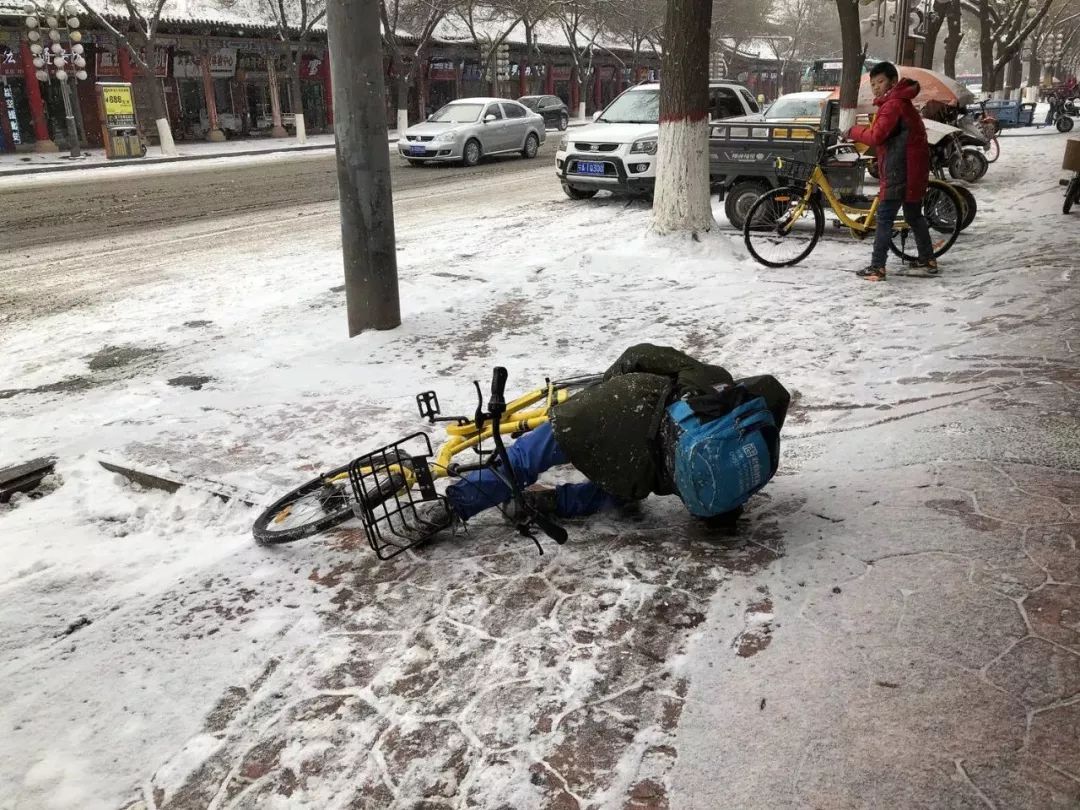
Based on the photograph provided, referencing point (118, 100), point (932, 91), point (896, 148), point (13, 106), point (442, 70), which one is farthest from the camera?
point (442, 70)

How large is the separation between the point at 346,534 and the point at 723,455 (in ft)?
5.76

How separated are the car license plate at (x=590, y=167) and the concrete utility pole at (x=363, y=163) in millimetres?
7020

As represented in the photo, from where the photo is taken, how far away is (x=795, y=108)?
15414 mm

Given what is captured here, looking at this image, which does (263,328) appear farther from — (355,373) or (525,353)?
(525,353)

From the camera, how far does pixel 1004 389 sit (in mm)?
4812

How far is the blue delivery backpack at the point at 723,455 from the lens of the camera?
3.08m

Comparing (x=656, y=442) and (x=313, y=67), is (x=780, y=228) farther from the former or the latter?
(x=313, y=67)

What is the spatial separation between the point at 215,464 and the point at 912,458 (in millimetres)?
3557

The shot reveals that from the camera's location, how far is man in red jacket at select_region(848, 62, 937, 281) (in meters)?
7.06

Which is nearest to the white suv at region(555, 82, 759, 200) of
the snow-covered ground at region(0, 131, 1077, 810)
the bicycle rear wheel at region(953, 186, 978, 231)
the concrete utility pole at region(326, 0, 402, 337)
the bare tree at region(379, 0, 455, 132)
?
the snow-covered ground at region(0, 131, 1077, 810)

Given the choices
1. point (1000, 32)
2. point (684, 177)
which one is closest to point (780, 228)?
point (684, 177)

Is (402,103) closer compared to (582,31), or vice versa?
(402,103)

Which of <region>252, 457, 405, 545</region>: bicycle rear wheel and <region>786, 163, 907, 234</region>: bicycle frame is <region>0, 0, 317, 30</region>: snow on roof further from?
<region>252, 457, 405, 545</region>: bicycle rear wheel

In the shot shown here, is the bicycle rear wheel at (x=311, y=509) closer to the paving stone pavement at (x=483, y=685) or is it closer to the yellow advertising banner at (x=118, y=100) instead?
the paving stone pavement at (x=483, y=685)
